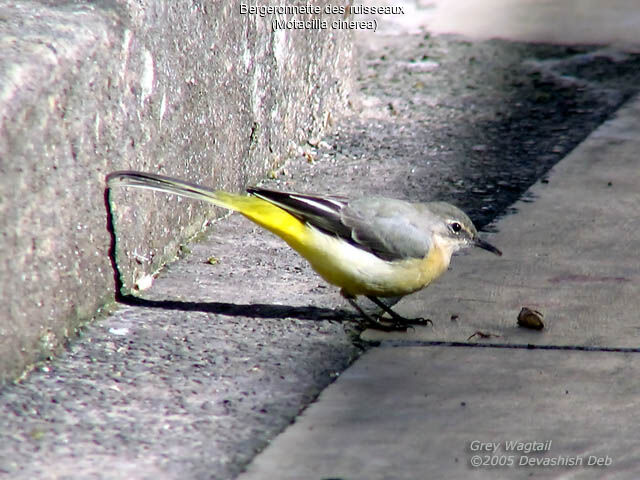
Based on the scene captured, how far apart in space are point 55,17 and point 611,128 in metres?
3.67

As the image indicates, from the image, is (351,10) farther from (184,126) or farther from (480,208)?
(184,126)

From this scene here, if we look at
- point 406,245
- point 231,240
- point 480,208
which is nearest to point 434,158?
point 480,208

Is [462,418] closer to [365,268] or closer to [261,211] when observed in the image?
[365,268]

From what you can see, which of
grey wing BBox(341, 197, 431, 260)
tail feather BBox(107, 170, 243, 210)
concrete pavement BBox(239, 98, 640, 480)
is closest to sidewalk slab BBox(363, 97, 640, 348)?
concrete pavement BBox(239, 98, 640, 480)

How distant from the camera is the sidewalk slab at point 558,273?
3891 millimetres

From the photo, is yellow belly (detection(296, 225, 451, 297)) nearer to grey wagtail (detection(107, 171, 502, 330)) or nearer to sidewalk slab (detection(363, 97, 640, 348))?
grey wagtail (detection(107, 171, 502, 330))

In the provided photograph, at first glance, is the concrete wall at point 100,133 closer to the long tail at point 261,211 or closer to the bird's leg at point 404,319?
the long tail at point 261,211

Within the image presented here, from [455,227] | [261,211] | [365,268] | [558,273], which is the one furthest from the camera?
[558,273]

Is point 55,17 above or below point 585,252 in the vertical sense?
above

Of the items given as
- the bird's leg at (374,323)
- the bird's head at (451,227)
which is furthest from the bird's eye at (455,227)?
the bird's leg at (374,323)

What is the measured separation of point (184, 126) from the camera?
175 inches

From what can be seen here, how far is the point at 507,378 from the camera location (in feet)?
11.5

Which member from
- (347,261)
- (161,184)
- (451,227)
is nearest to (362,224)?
(347,261)

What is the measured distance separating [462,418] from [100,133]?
5.32 ft
